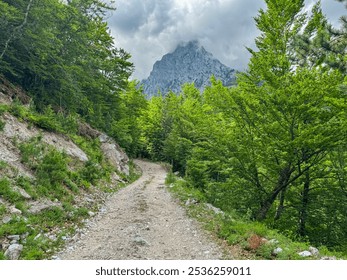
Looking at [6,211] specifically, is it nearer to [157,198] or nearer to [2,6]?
[157,198]

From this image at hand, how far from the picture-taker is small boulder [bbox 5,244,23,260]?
A: 6.38 metres

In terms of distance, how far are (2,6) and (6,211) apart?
1145 centimetres

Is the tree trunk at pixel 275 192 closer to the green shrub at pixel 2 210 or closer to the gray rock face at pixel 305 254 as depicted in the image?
the gray rock face at pixel 305 254

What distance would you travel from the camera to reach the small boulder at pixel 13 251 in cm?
638

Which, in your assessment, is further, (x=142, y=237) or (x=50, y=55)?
(x=50, y=55)

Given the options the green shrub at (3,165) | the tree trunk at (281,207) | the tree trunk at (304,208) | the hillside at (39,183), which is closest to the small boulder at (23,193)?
the hillside at (39,183)

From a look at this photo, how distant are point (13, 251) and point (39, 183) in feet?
13.6

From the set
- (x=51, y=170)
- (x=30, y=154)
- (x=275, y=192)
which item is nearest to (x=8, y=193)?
(x=51, y=170)

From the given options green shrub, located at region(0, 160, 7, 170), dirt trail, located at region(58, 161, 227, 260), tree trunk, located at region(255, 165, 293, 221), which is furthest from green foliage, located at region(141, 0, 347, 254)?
green shrub, located at region(0, 160, 7, 170)

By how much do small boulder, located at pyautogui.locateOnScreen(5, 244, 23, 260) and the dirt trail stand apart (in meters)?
0.97

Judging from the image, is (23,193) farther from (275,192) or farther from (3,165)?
(275,192)

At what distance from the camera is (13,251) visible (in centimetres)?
649

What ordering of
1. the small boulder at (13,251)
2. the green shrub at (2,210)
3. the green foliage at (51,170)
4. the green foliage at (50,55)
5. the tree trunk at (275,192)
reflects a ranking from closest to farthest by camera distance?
1. the small boulder at (13,251)
2. the green shrub at (2,210)
3. the green foliage at (51,170)
4. the tree trunk at (275,192)
5. the green foliage at (50,55)

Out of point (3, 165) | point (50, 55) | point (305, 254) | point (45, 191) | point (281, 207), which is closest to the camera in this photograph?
point (305, 254)
